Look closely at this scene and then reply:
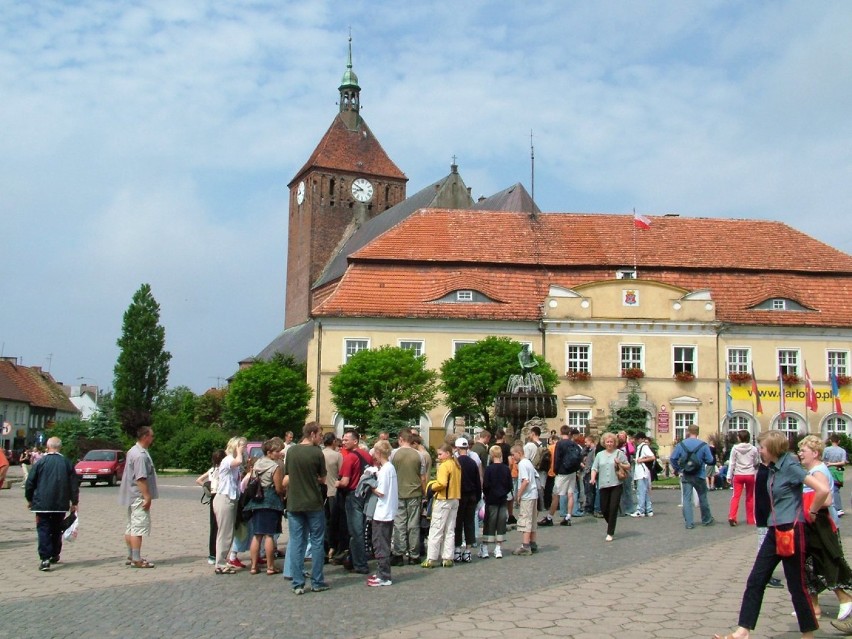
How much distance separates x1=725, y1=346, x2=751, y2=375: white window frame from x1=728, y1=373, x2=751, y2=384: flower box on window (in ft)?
1.01

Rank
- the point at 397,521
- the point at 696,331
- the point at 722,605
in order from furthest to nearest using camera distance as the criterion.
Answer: the point at 696,331 < the point at 397,521 < the point at 722,605

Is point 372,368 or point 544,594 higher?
point 372,368

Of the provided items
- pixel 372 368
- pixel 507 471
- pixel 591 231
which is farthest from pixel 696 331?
pixel 507 471

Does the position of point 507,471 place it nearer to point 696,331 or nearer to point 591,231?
point 696,331

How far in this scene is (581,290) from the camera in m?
44.2

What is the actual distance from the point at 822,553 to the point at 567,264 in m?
38.5

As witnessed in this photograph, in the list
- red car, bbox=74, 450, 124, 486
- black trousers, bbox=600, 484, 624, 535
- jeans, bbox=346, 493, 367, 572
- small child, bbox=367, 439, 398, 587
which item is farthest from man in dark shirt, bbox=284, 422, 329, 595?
red car, bbox=74, 450, 124, 486

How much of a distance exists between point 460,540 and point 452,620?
466 cm

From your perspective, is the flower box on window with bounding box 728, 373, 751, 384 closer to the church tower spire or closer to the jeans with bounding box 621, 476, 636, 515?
the jeans with bounding box 621, 476, 636, 515

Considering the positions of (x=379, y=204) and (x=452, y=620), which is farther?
(x=379, y=204)

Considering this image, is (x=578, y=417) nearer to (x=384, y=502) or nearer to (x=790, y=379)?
(x=790, y=379)

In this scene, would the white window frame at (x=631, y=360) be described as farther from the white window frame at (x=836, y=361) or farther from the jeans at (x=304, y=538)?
the jeans at (x=304, y=538)

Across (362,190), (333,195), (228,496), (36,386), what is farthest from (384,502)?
(36,386)

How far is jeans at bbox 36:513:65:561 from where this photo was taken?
42.1ft
